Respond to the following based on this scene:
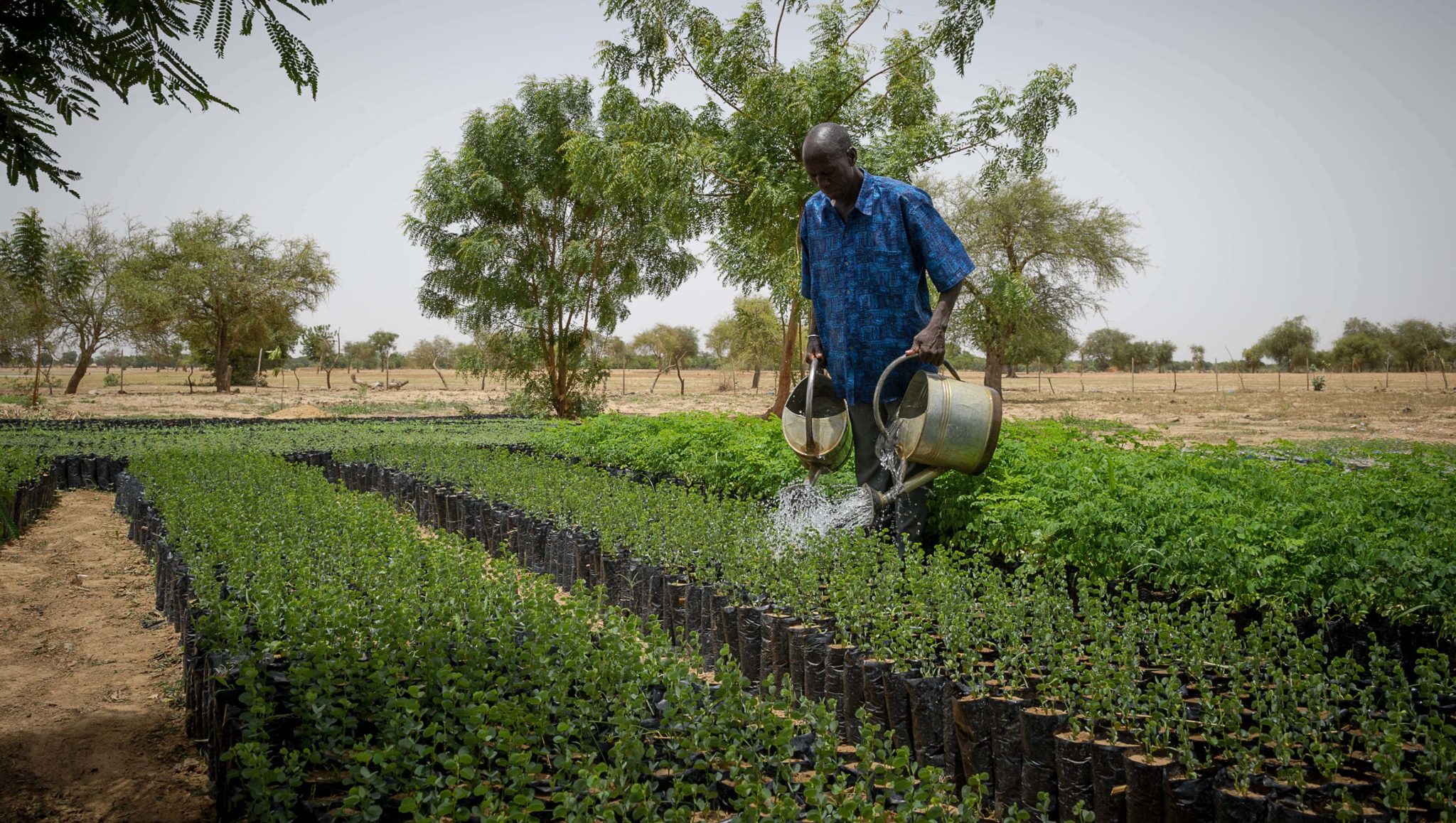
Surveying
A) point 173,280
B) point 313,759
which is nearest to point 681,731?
point 313,759

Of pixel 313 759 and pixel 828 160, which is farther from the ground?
pixel 828 160

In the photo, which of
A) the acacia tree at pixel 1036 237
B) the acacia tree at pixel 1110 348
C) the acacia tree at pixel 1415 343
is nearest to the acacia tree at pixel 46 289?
the acacia tree at pixel 1036 237

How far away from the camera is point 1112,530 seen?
371 centimetres

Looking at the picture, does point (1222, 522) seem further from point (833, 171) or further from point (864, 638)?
point (833, 171)

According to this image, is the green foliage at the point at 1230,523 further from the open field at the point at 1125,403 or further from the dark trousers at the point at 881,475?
the open field at the point at 1125,403

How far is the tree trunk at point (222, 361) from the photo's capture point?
32.2 metres

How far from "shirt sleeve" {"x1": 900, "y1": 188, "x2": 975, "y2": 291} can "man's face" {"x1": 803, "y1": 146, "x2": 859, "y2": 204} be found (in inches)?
10.9

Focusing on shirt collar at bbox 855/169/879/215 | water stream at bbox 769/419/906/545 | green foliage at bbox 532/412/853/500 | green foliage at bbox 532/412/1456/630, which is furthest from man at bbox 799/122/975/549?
green foliage at bbox 532/412/853/500

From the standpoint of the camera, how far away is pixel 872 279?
4.45 meters

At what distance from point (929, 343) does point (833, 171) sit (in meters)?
0.92

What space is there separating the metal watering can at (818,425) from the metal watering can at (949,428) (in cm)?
46

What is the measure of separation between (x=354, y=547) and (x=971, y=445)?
10.1ft

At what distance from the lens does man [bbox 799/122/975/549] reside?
426 centimetres

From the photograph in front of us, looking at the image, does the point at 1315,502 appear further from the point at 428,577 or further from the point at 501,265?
the point at 501,265
